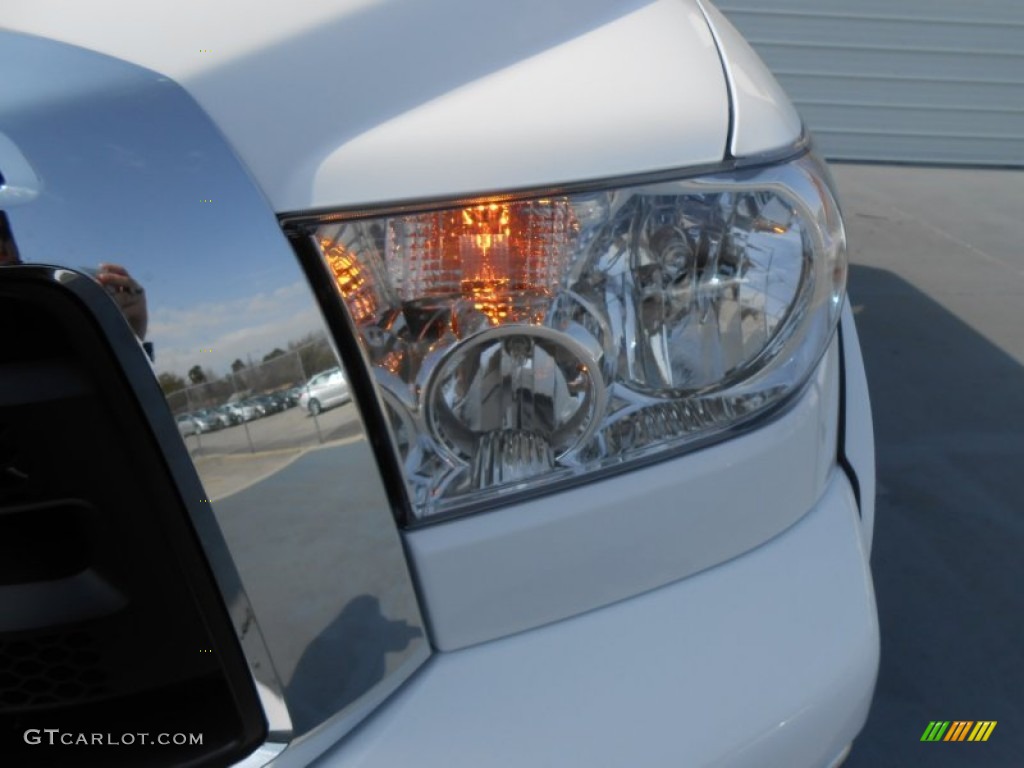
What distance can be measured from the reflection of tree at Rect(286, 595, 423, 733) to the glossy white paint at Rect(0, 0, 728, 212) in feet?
1.24

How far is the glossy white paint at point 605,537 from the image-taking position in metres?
1.01

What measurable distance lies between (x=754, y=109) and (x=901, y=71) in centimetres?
740

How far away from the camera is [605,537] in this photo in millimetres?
1047

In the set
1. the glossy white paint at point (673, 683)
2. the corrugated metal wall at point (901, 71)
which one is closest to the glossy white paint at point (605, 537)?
the glossy white paint at point (673, 683)

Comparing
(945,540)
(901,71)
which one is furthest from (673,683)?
(901,71)

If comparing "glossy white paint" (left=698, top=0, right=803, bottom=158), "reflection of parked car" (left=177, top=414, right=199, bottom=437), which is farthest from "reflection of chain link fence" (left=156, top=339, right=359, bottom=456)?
"glossy white paint" (left=698, top=0, right=803, bottom=158)

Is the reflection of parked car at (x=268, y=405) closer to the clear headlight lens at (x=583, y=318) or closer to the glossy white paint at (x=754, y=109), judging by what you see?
the clear headlight lens at (x=583, y=318)

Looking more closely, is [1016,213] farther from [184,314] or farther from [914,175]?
[184,314]

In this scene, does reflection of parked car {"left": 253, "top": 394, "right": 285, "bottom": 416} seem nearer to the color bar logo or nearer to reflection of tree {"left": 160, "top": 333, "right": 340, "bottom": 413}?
reflection of tree {"left": 160, "top": 333, "right": 340, "bottom": 413}

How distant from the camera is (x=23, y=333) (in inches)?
35.4

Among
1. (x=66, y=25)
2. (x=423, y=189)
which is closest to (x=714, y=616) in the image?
(x=423, y=189)

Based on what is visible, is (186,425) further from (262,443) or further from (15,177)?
(15,177)

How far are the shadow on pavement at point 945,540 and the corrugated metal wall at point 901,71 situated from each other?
11.9 ft

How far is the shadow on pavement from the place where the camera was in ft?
7.74
